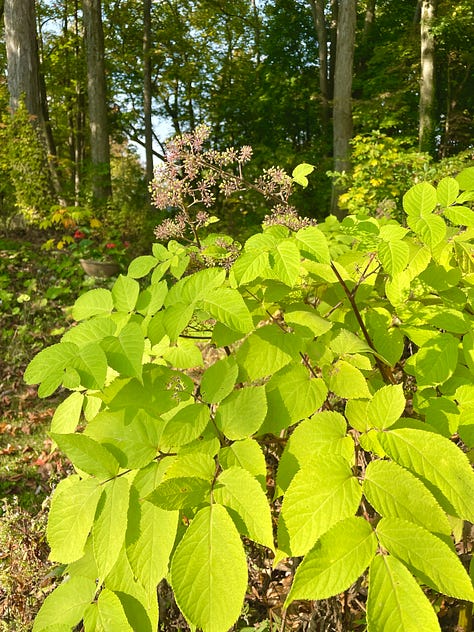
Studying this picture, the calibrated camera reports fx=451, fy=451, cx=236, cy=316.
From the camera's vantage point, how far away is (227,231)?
1318 centimetres

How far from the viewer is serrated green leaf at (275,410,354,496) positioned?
87 centimetres

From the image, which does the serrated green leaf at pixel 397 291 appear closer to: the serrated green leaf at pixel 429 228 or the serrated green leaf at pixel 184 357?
the serrated green leaf at pixel 429 228

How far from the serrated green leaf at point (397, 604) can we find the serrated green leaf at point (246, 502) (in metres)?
0.17

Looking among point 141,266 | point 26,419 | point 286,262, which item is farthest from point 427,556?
point 26,419

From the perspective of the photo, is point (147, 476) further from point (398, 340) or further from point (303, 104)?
point (303, 104)

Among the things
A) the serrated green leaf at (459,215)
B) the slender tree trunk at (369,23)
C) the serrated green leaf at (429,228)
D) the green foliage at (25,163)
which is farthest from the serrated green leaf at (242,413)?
the slender tree trunk at (369,23)

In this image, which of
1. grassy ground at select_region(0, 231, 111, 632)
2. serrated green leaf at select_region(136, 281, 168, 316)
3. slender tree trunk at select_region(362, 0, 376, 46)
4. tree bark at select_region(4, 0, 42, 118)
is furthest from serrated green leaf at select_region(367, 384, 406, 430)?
slender tree trunk at select_region(362, 0, 376, 46)

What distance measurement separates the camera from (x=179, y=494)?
2.59ft

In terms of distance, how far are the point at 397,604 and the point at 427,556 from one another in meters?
0.08

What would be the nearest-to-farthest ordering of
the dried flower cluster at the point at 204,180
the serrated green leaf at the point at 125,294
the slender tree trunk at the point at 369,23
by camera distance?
the serrated green leaf at the point at 125,294 → the dried flower cluster at the point at 204,180 → the slender tree trunk at the point at 369,23

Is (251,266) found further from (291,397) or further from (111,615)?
(111,615)

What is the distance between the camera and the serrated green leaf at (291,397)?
38.1 inches

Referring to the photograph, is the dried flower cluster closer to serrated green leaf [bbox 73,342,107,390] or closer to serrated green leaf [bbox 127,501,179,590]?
serrated green leaf [bbox 73,342,107,390]

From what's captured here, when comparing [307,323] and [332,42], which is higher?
[332,42]
